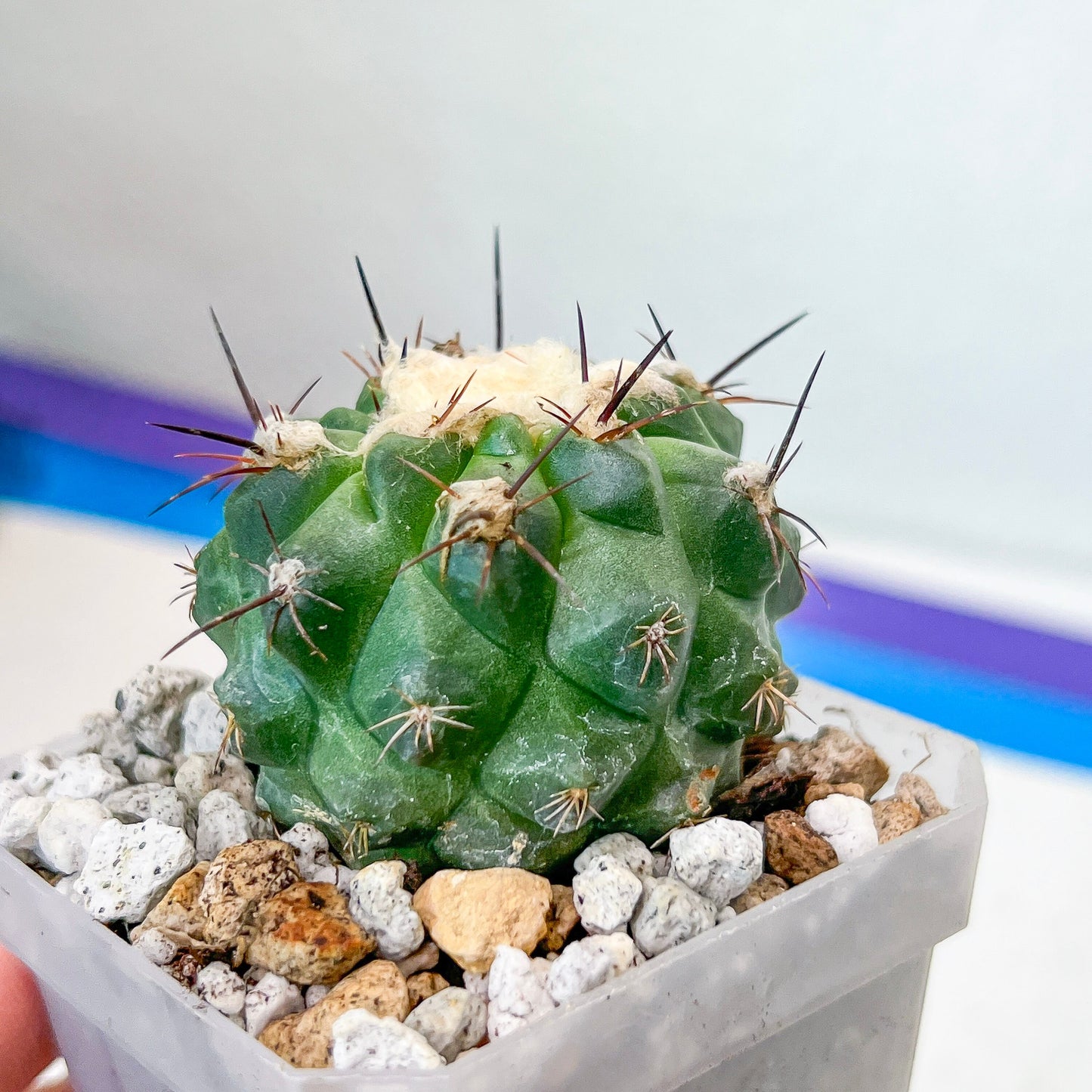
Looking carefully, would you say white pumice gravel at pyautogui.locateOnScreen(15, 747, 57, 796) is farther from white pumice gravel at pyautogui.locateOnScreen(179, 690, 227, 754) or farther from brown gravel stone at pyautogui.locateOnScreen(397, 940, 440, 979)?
brown gravel stone at pyautogui.locateOnScreen(397, 940, 440, 979)

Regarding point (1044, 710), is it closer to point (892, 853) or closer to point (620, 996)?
point (892, 853)

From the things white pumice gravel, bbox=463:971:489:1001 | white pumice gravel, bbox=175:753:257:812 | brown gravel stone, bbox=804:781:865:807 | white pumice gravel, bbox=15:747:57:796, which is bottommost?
white pumice gravel, bbox=15:747:57:796

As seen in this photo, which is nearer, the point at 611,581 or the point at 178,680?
the point at 611,581

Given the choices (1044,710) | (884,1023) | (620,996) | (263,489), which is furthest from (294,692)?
(1044,710)

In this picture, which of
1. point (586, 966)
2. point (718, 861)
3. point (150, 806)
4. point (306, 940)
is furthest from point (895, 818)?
point (150, 806)

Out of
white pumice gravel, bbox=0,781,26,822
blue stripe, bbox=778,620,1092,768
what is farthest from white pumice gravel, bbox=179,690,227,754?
blue stripe, bbox=778,620,1092,768

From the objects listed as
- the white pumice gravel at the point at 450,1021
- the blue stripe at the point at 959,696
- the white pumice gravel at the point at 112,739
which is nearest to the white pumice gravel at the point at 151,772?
the white pumice gravel at the point at 112,739
